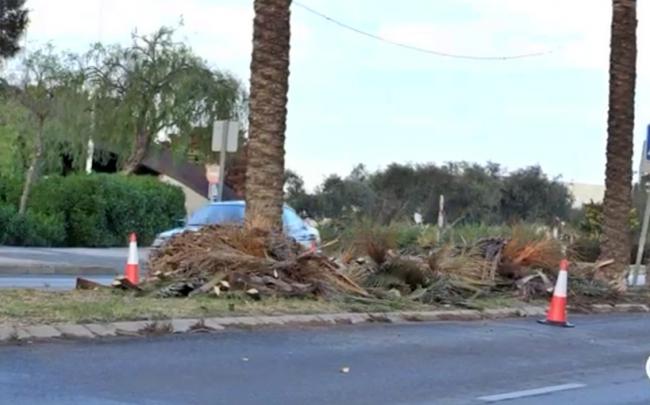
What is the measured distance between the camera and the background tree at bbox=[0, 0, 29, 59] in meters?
32.6

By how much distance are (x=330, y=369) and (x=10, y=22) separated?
1018 inches

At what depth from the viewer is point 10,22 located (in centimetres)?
3300

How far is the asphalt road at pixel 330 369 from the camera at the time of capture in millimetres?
8383

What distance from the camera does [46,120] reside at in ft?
118

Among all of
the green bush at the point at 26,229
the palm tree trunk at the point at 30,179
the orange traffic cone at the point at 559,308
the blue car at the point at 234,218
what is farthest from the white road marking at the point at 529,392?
the palm tree trunk at the point at 30,179

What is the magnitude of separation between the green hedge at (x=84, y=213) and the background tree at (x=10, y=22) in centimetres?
428

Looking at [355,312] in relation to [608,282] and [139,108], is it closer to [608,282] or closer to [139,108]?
[608,282]

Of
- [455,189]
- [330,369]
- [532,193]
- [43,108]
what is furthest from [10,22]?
[532,193]

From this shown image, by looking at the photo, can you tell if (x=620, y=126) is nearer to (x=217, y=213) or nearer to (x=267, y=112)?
(x=217, y=213)

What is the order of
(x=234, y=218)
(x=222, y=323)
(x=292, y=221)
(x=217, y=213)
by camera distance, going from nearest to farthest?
(x=222, y=323) → (x=234, y=218) → (x=292, y=221) → (x=217, y=213)

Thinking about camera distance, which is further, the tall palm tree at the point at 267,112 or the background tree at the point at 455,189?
the background tree at the point at 455,189

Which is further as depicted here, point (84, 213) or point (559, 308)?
point (84, 213)

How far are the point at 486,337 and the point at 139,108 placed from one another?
3094 centimetres

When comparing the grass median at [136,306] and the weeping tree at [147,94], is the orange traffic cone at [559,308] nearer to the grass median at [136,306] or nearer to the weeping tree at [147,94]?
the grass median at [136,306]
